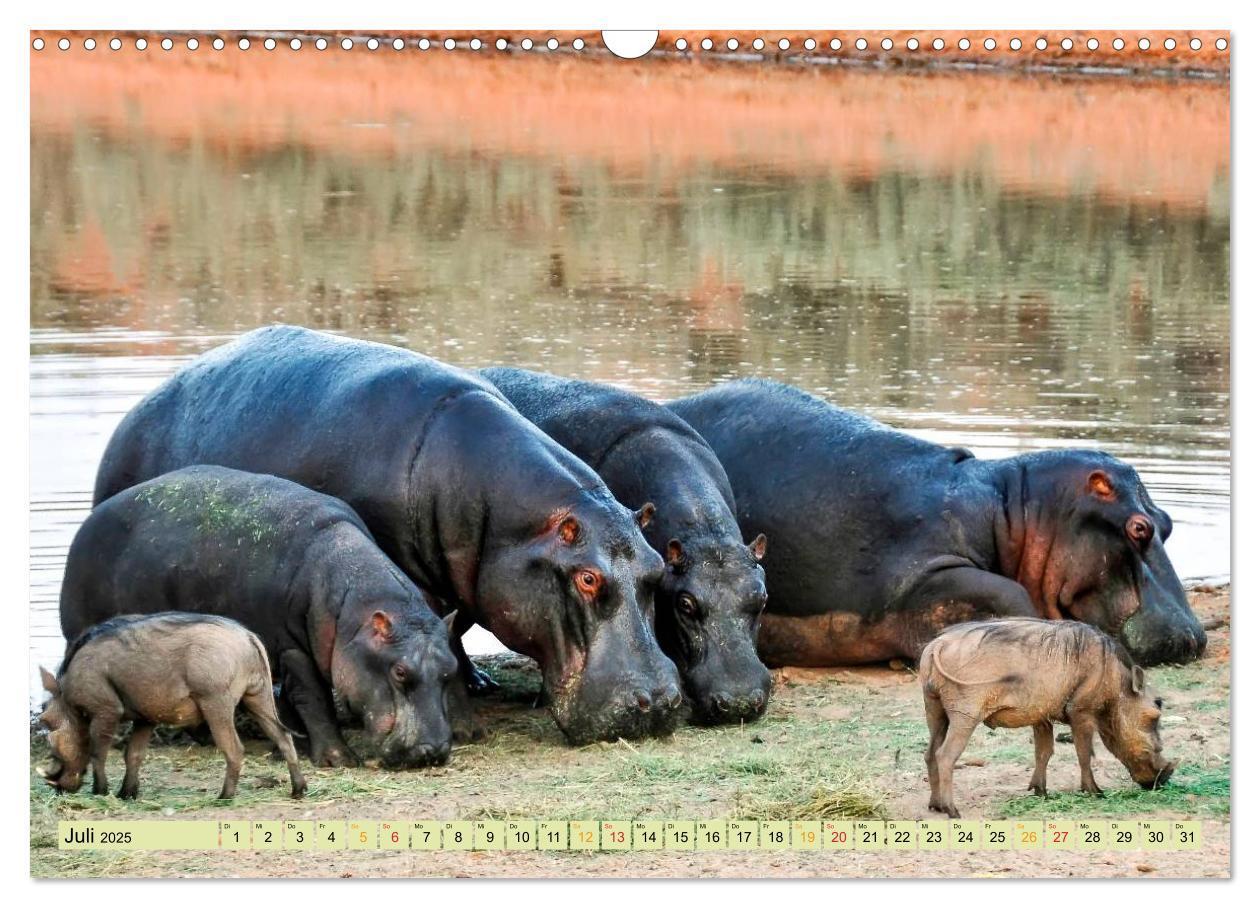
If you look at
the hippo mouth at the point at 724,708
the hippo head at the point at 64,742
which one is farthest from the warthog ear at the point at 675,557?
the hippo head at the point at 64,742

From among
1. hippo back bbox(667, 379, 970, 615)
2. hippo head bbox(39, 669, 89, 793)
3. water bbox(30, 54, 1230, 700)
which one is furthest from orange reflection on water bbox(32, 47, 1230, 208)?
hippo head bbox(39, 669, 89, 793)

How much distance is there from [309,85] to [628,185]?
2.08 meters

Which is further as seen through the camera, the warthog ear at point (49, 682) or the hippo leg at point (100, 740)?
the hippo leg at point (100, 740)

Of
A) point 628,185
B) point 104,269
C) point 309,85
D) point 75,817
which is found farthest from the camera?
point 628,185

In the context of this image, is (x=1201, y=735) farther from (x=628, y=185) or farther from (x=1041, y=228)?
(x=628, y=185)

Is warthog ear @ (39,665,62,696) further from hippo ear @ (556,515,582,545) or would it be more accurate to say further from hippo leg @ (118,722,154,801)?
hippo ear @ (556,515,582,545)

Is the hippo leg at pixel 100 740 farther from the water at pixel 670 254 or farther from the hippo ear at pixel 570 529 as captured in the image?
the hippo ear at pixel 570 529

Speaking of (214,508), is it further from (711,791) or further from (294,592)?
(711,791)

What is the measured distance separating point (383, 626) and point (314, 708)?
1.56 feet

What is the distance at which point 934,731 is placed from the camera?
26.4ft

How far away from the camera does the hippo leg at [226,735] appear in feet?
26.9

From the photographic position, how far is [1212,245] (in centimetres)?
782

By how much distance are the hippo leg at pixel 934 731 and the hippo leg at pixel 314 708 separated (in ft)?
7.19

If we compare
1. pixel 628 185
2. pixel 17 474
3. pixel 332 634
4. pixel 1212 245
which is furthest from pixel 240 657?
pixel 1212 245
